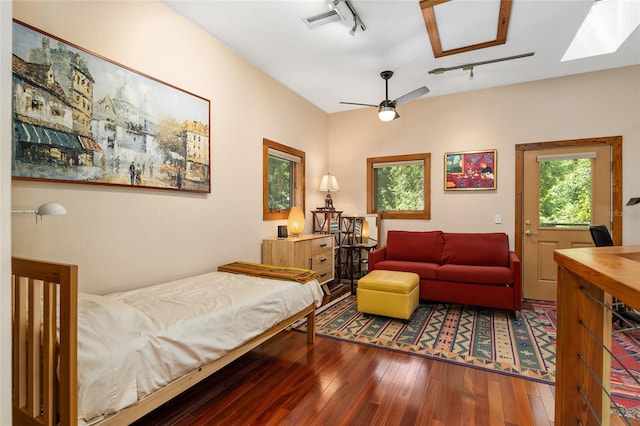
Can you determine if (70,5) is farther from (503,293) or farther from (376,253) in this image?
(503,293)

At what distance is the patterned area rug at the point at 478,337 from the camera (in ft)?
7.59

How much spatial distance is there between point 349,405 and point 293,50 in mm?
3371

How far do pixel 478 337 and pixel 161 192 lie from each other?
3.18 m

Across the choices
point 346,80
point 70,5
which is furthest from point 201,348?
point 346,80

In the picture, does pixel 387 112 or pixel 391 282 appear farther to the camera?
pixel 387 112

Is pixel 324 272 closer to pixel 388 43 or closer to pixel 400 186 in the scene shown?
pixel 400 186

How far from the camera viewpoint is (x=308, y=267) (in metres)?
3.96

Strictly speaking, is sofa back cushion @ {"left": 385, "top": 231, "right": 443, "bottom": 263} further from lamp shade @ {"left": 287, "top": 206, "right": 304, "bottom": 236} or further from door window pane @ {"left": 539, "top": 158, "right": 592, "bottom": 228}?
door window pane @ {"left": 539, "top": 158, "right": 592, "bottom": 228}

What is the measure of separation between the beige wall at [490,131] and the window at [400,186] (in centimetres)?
10

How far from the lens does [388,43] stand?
3240 mm

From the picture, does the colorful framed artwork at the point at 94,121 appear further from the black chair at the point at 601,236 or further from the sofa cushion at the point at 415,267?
the black chair at the point at 601,236

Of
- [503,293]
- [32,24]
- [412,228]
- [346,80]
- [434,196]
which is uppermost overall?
[346,80]

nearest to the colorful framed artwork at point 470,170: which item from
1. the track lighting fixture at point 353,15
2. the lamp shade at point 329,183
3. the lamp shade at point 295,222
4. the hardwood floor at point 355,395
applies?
Result: the lamp shade at point 329,183

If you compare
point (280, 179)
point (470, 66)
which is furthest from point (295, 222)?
point (470, 66)
